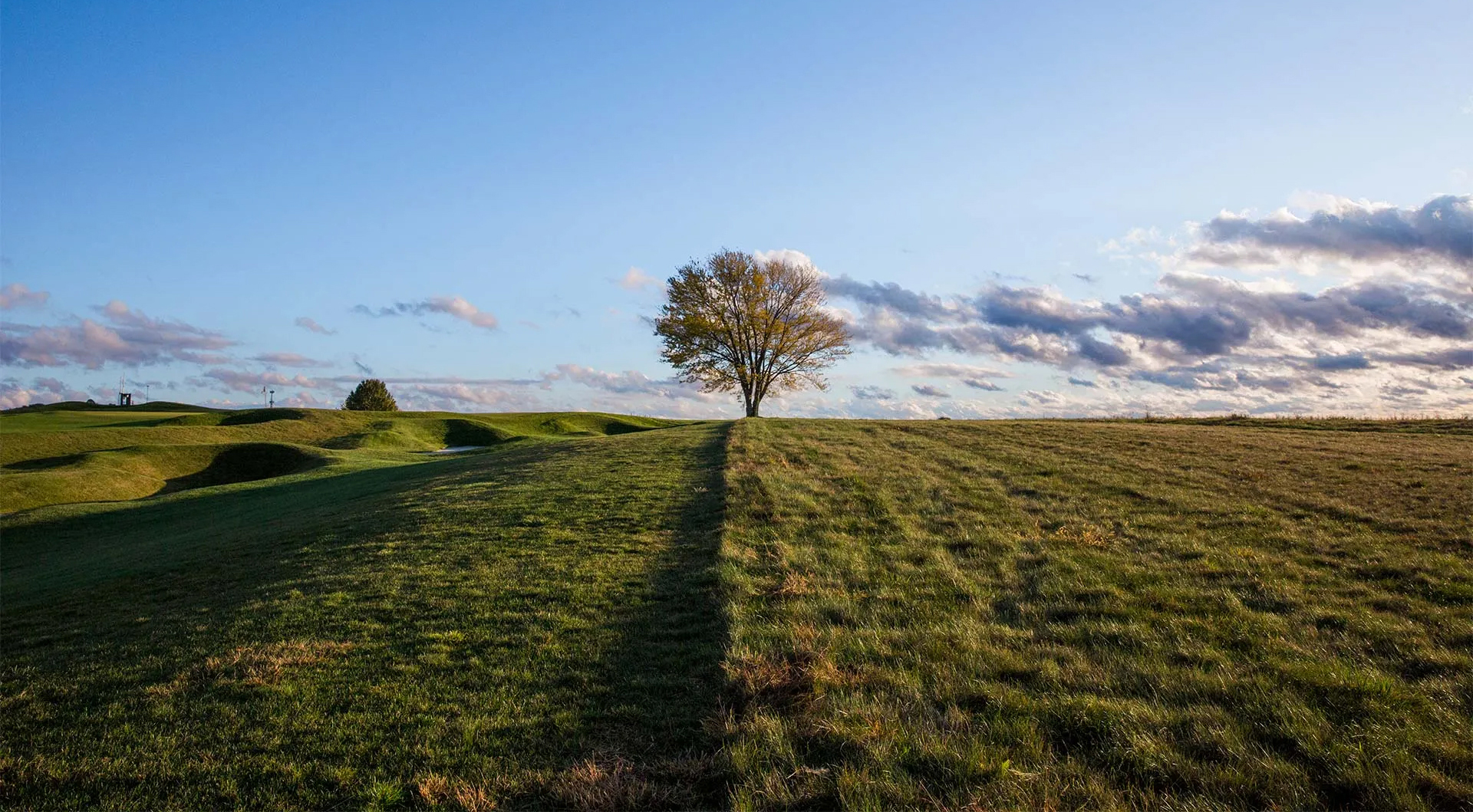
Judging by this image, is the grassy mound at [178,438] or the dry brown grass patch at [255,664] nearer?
the dry brown grass patch at [255,664]

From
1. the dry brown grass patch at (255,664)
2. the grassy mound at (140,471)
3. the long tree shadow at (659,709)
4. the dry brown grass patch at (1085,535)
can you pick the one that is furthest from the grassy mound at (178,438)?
the dry brown grass patch at (1085,535)

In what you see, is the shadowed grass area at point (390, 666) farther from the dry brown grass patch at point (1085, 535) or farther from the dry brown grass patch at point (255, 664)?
the dry brown grass patch at point (1085, 535)

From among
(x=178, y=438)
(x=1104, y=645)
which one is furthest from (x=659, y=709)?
(x=178, y=438)

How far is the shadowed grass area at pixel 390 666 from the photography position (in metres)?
6.10

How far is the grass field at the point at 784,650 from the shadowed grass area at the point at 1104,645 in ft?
0.14

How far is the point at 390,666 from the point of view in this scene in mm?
8570

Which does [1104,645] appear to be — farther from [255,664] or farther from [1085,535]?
[255,664]

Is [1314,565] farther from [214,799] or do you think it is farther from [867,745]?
[214,799]

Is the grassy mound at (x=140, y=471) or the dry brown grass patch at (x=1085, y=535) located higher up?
the dry brown grass patch at (x=1085, y=535)

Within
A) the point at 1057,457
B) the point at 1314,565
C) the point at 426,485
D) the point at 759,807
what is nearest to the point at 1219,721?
the point at 759,807

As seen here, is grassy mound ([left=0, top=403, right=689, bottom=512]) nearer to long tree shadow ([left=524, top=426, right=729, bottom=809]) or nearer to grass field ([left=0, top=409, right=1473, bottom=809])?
grass field ([left=0, top=409, right=1473, bottom=809])

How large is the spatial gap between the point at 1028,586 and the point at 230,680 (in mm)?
11059

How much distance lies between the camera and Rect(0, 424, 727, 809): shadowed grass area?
6098 millimetres

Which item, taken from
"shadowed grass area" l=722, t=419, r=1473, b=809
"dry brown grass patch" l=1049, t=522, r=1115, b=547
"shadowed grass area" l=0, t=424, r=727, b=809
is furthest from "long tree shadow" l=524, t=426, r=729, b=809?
"dry brown grass patch" l=1049, t=522, r=1115, b=547
